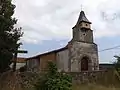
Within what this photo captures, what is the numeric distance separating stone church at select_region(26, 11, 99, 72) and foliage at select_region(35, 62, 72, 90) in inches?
614

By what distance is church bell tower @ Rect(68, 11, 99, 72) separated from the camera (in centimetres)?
3300

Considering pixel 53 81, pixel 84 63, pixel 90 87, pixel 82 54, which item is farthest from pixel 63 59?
pixel 53 81

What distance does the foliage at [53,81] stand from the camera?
15461mm

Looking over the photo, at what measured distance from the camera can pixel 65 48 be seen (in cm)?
3391

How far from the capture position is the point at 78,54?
33469mm

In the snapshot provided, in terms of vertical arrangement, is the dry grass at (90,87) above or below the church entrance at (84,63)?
below

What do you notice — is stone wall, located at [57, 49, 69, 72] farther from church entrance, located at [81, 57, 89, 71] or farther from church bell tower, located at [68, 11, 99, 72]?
church entrance, located at [81, 57, 89, 71]

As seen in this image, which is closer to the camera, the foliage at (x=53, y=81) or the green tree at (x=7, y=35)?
the foliage at (x=53, y=81)

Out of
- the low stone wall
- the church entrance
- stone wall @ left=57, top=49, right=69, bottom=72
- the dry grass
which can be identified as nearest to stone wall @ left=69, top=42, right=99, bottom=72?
the church entrance

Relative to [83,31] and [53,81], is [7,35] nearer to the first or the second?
[53,81]

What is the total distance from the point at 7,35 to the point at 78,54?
15756mm

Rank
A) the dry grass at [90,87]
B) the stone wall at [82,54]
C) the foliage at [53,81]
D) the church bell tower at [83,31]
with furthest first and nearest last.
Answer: the church bell tower at [83,31]
the stone wall at [82,54]
the dry grass at [90,87]
the foliage at [53,81]

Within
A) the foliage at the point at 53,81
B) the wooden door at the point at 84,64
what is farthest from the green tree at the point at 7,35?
the wooden door at the point at 84,64

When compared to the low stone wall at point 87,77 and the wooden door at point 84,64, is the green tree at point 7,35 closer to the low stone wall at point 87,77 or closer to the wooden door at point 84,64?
the low stone wall at point 87,77
